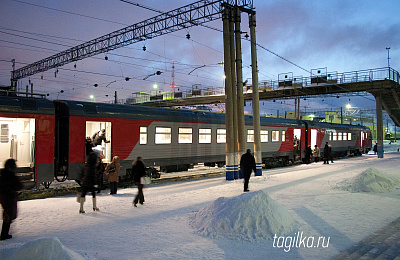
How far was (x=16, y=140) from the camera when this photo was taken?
12.8 meters

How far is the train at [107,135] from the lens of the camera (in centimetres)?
1173

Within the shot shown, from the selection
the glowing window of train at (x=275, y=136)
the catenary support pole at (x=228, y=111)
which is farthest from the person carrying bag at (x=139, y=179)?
the glowing window of train at (x=275, y=136)

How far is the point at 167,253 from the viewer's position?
19.1 ft

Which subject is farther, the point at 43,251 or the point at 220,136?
the point at 220,136

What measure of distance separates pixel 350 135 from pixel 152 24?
88.4 ft

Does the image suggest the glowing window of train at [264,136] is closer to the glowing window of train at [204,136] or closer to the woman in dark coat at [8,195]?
the glowing window of train at [204,136]

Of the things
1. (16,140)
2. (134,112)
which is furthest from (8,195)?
(134,112)

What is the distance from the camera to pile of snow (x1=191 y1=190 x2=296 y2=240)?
22.3 ft

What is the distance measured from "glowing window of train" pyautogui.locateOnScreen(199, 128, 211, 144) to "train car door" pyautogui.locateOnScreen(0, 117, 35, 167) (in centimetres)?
889

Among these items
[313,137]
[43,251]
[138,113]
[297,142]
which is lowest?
[43,251]

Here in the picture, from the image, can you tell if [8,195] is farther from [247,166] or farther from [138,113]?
[138,113]

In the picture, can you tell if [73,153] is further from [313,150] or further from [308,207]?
[313,150]

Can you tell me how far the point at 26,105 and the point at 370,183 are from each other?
13.5 meters

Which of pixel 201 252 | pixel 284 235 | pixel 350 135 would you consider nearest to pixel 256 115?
pixel 284 235
